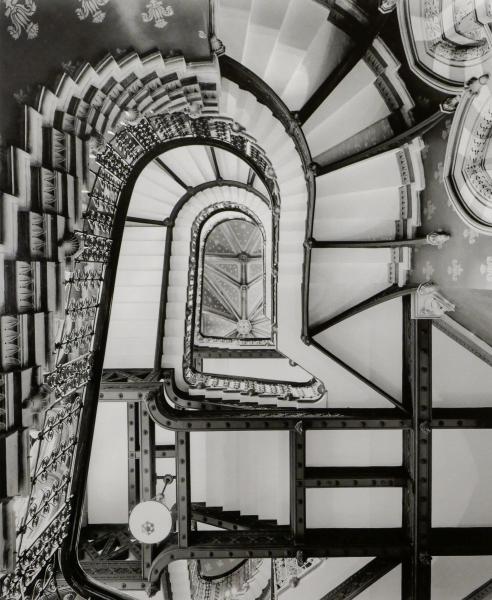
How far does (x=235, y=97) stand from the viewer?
4688 mm

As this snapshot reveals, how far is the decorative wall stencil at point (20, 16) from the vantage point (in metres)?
2.69

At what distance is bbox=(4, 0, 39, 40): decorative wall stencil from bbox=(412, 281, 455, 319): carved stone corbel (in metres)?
4.44

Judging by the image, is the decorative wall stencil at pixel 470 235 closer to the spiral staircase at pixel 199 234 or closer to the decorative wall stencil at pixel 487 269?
the decorative wall stencil at pixel 487 269

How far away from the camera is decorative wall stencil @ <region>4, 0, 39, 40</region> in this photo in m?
2.69

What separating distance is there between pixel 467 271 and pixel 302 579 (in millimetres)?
4679

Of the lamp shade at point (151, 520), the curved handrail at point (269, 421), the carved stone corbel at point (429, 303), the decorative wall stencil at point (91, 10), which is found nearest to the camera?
the decorative wall stencil at point (91, 10)

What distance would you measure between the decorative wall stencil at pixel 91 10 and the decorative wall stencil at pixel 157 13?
273mm

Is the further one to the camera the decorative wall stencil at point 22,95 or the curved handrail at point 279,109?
the curved handrail at point 279,109

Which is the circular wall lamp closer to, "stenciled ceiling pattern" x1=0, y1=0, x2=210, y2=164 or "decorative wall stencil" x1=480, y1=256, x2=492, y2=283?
"stenciled ceiling pattern" x1=0, y1=0, x2=210, y2=164

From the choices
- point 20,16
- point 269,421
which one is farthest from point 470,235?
point 20,16

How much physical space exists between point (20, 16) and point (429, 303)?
15.5ft

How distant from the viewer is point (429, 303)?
16.9ft

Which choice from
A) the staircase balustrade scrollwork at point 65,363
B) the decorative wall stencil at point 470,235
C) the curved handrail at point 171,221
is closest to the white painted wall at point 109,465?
the curved handrail at point 171,221

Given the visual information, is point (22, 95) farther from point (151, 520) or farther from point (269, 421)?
point (151, 520)
